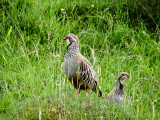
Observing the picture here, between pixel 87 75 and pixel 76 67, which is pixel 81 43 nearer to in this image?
pixel 87 75

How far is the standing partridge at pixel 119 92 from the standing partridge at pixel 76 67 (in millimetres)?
228

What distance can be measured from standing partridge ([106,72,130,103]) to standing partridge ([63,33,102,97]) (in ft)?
0.75

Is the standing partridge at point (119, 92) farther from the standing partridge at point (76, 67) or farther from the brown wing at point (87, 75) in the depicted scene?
the brown wing at point (87, 75)

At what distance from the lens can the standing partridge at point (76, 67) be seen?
5129 millimetres

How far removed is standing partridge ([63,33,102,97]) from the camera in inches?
202

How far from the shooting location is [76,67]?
516 centimetres

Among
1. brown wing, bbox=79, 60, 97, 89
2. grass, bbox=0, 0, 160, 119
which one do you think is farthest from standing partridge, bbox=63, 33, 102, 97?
grass, bbox=0, 0, 160, 119

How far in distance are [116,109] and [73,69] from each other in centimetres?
101

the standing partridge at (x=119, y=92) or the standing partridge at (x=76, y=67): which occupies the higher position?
the standing partridge at (x=76, y=67)

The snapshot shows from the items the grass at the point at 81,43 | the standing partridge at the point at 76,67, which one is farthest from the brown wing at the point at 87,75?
the grass at the point at 81,43

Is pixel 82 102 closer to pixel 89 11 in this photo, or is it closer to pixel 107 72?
pixel 107 72

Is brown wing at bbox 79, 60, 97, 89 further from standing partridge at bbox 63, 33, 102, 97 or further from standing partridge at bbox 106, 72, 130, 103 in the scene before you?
standing partridge at bbox 106, 72, 130, 103

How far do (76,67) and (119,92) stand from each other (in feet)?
2.64

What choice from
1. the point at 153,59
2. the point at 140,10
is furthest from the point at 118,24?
the point at 153,59
